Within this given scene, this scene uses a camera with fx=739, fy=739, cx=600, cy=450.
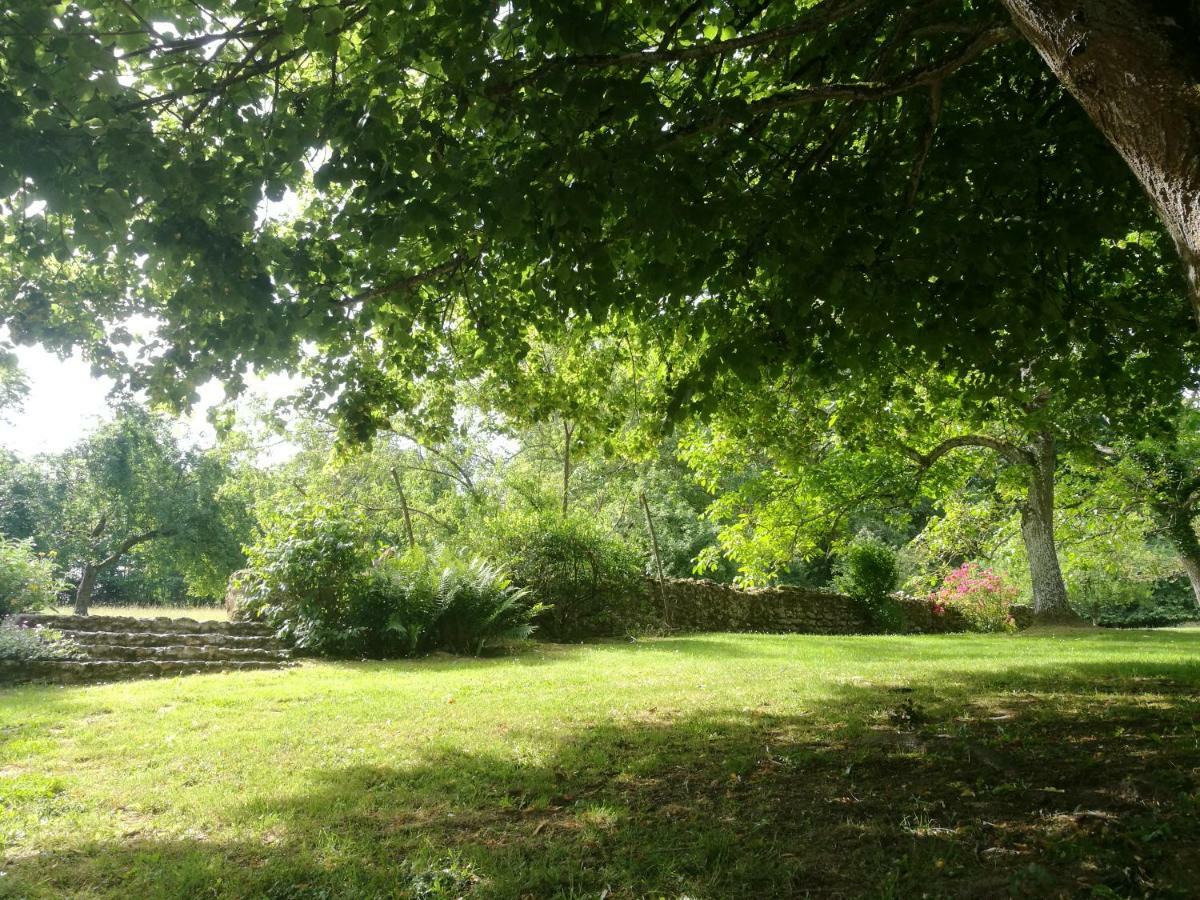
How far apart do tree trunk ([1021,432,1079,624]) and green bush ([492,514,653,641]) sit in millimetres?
8730

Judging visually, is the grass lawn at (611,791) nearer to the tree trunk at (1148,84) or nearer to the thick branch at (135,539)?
the tree trunk at (1148,84)

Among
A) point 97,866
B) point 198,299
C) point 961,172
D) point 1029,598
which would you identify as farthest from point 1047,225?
point 1029,598

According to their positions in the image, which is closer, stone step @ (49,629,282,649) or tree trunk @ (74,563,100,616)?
stone step @ (49,629,282,649)

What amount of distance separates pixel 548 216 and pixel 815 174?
243 centimetres

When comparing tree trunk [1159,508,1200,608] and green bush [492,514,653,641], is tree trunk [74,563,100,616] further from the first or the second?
tree trunk [1159,508,1200,608]

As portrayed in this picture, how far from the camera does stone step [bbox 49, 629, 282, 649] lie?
10859mm

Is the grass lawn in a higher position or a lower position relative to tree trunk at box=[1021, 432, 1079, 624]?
lower

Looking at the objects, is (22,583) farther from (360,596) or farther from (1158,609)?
(1158,609)

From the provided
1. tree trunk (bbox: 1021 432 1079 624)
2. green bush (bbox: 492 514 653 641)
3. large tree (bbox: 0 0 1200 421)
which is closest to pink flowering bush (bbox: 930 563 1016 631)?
tree trunk (bbox: 1021 432 1079 624)

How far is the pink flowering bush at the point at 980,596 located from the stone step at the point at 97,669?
56.2 feet

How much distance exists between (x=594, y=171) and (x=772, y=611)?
687 inches

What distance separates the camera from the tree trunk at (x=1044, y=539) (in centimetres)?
1577

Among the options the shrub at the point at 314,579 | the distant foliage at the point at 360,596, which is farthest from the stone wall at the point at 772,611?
the shrub at the point at 314,579

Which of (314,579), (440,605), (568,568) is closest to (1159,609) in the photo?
(568,568)
